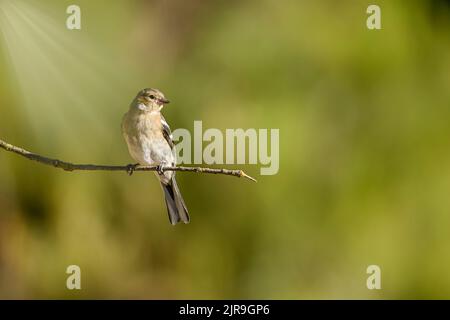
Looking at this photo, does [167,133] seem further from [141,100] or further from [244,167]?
[244,167]

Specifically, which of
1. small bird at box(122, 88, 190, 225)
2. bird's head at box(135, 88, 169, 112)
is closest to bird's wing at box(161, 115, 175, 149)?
Answer: small bird at box(122, 88, 190, 225)

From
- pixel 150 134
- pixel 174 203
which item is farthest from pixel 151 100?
pixel 174 203

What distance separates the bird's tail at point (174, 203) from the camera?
466cm

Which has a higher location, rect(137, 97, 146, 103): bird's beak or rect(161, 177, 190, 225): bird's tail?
rect(137, 97, 146, 103): bird's beak

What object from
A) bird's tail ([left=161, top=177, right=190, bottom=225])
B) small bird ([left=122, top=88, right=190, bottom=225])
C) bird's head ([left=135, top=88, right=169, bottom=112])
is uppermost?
bird's head ([left=135, top=88, right=169, bottom=112])

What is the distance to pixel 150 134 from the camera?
452cm

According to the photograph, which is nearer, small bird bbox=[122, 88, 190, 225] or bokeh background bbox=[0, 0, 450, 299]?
small bird bbox=[122, 88, 190, 225]

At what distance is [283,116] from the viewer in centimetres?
509

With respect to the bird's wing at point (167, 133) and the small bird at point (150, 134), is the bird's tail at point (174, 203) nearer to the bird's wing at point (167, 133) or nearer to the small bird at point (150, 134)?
the small bird at point (150, 134)

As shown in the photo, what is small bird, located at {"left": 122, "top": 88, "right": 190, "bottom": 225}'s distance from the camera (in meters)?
4.50

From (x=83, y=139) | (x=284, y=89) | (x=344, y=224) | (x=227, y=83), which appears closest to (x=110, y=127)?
(x=83, y=139)

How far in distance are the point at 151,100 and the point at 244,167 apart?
2.95ft

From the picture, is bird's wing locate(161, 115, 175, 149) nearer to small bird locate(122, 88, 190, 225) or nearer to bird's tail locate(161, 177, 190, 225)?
small bird locate(122, 88, 190, 225)

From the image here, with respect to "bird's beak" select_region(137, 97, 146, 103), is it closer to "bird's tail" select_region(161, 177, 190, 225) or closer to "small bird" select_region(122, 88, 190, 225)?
"small bird" select_region(122, 88, 190, 225)
